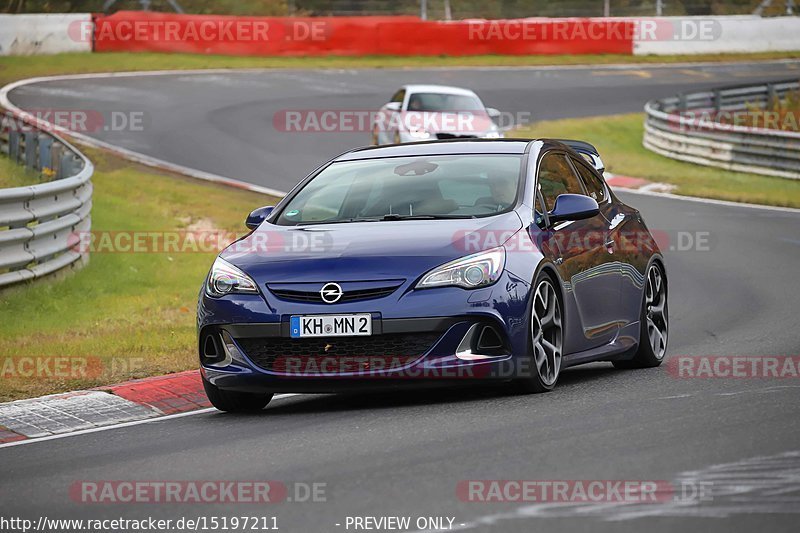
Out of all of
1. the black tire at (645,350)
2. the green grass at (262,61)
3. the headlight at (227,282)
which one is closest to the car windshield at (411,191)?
the headlight at (227,282)

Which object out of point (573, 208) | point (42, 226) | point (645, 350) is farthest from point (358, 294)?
point (42, 226)

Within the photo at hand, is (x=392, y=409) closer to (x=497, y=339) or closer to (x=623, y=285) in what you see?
(x=497, y=339)

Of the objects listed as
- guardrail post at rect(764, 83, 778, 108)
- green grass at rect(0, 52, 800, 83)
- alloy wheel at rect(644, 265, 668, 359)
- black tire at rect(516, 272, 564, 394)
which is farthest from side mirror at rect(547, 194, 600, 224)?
guardrail post at rect(764, 83, 778, 108)

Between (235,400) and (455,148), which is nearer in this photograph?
(235,400)

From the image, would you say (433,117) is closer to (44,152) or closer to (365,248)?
(44,152)

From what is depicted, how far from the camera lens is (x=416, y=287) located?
336 inches

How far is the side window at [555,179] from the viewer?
984 cm

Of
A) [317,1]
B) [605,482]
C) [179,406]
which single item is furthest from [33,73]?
[605,482]

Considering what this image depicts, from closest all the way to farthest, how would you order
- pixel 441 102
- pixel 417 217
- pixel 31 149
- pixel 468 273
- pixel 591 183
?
pixel 468 273
pixel 417 217
pixel 591 183
pixel 31 149
pixel 441 102

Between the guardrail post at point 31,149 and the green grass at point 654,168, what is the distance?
11.0 m

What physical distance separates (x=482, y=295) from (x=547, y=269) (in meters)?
0.71

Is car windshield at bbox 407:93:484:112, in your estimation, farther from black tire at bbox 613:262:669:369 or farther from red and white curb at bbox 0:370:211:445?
red and white curb at bbox 0:370:211:445

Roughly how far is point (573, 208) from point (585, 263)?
1.62ft

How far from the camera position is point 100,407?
9.48 m
